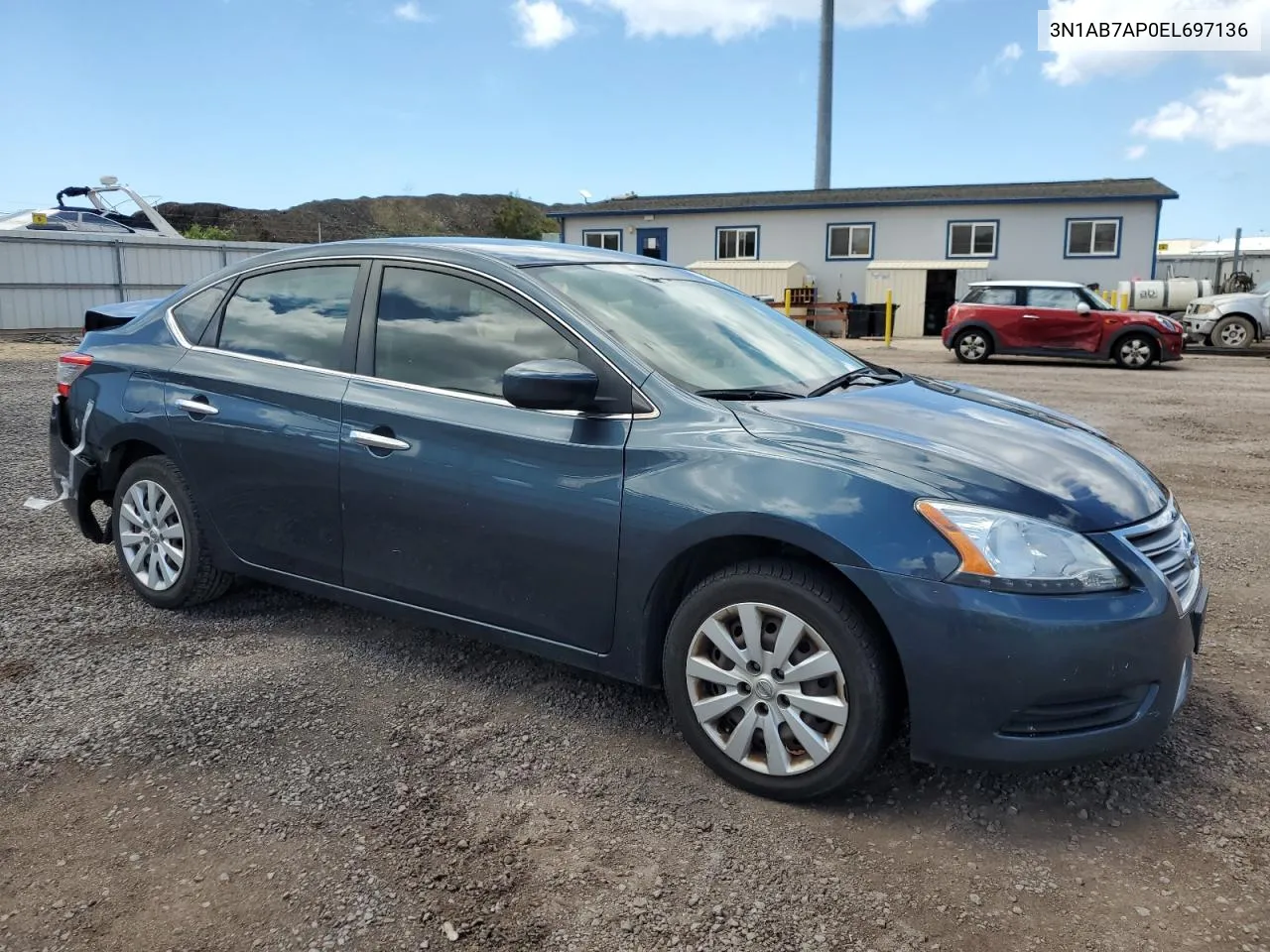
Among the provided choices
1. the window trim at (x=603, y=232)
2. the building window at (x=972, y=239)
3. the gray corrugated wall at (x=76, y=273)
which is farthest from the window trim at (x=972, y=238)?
the gray corrugated wall at (x=76, y=273)

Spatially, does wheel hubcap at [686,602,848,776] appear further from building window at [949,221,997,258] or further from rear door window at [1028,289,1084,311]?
building window at [949,221,997,258]

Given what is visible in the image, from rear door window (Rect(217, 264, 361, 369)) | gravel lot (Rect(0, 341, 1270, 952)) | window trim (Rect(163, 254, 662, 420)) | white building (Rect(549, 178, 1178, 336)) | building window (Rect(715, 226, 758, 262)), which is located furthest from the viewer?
building window (Rect(715, 226, 758, 262))

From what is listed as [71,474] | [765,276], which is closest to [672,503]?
[71,474]

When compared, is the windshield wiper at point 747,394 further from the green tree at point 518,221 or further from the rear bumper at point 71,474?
the green tree at point 518,221

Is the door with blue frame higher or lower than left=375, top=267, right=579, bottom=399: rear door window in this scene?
higher

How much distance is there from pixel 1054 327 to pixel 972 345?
59.5 inches

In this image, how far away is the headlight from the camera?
2650mm

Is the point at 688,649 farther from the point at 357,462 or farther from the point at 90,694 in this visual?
the point at 90,694

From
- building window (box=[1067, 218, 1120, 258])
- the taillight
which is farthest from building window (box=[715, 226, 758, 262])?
the taillight

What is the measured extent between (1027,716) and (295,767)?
2.14m

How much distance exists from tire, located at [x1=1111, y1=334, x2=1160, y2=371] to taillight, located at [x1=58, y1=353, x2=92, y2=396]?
59.4 feet

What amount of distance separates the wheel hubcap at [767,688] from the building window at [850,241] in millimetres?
31374

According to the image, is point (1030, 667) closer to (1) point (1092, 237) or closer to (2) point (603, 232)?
(1) point (1092, 237)

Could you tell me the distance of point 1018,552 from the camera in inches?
105
